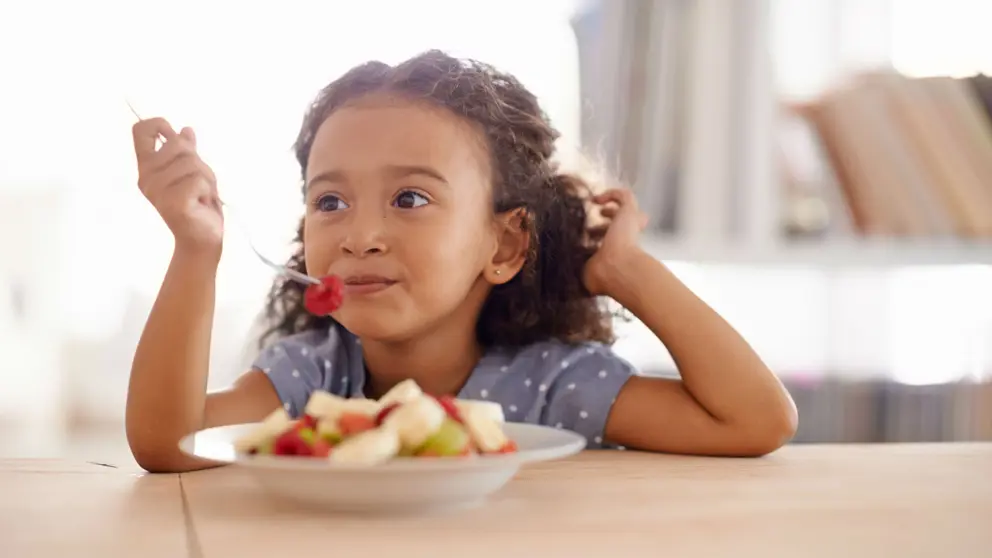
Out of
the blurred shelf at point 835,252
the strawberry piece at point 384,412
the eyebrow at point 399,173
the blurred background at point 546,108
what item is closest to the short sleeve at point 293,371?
the eyebrow at point 399,173

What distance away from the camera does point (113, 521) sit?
2.05ft

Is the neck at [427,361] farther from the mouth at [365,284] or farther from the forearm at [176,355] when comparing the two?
the forearm at [176,355]

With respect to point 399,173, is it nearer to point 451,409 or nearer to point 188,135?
point 188,135

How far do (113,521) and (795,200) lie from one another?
4.53 ft

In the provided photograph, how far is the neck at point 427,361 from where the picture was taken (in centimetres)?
112

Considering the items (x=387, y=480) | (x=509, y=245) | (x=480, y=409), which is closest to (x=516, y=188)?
(x=509, y=245)

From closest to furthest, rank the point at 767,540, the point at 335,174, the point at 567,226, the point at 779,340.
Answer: the point at 767,540, the point at 335,174, the point at 567,226, the point at 779,340

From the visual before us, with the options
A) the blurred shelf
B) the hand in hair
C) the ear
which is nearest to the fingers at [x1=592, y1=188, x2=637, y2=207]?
the hand in hair

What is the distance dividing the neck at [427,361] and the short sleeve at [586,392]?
115 millimetres

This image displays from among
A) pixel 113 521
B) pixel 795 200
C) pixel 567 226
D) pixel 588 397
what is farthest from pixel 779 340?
pixel 113 521

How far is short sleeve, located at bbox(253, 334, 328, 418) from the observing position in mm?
1083

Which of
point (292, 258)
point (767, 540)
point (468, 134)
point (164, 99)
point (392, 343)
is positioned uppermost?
point (164, 99)

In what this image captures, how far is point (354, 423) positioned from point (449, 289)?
39 centimetres

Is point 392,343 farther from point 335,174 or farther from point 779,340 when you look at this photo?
point 779,340
